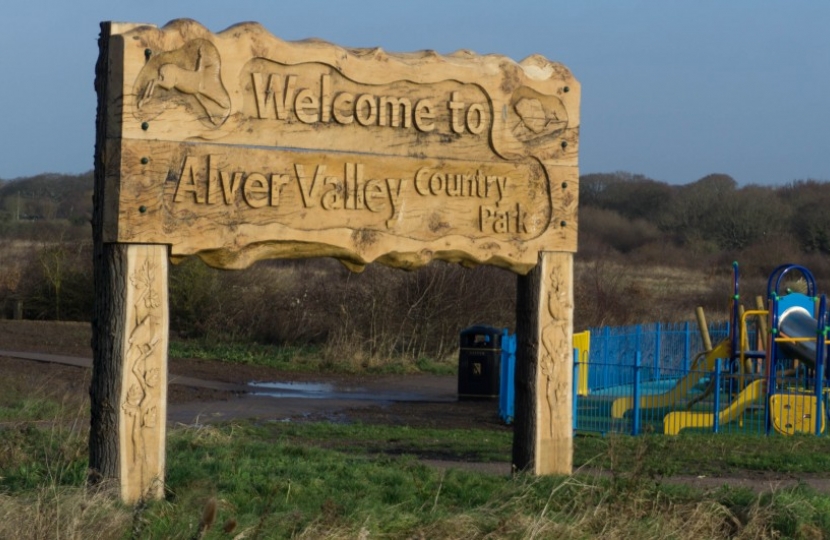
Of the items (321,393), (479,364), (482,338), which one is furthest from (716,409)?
(321,393)

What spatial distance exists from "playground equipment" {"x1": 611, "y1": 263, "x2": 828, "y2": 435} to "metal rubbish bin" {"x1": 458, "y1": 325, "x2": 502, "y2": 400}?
243 cm

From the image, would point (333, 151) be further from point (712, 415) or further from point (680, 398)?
point (680, 398)

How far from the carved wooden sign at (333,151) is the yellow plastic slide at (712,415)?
6.97m

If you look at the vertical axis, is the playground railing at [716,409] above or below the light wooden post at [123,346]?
below

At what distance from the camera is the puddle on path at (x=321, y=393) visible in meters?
19.1

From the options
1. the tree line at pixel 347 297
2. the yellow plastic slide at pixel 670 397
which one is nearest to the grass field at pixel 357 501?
the yellow plastic slide at pixel 670 397

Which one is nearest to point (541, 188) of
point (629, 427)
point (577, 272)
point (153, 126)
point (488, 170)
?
point (488, 170)

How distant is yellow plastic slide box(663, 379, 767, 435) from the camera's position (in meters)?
15.3

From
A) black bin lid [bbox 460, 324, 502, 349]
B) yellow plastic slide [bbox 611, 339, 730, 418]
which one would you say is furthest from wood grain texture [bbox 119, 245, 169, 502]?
black bin lid [bbox 460, 324, 502, 349]

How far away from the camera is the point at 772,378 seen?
50.2 feet

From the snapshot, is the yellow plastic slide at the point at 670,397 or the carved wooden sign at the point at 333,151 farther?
the yellow plastic slide at the point at 670,397

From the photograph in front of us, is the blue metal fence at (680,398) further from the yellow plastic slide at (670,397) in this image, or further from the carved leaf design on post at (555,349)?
the carved leaf design on post at (555,349)

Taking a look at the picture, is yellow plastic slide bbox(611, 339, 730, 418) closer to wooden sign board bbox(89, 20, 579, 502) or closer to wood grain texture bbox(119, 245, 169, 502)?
wooden sign board bbox(89, 20, 579, 502)

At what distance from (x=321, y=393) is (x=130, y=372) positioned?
12.2 meters
